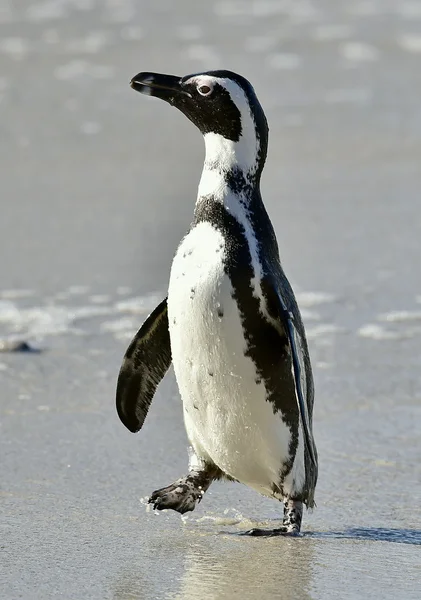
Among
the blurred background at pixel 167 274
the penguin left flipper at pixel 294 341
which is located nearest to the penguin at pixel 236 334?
the penguin left flipper at pixel 294 341

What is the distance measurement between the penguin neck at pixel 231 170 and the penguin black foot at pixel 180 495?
0.77m

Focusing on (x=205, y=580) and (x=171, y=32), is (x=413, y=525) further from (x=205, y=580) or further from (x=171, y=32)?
(x=171, y=32)

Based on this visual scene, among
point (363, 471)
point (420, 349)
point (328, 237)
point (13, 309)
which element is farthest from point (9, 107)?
point (363, 471)

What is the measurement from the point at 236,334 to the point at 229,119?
60cm

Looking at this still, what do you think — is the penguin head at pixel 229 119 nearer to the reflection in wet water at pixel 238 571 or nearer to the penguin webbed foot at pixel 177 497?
the penguin webbed foot at pixel 177 497

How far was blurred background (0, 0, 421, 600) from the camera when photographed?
3232mm

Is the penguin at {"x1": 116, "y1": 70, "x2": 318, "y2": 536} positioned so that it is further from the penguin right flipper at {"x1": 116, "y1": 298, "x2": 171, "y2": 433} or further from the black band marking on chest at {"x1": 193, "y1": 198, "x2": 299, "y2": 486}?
the penguin right flipper at {"x1": 116, "y1": 298, "x2": 171, "y2": 433}

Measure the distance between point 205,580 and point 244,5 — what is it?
11.2 m

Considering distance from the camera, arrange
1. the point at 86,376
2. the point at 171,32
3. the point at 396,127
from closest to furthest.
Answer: the point at 86,376
the point at 396,127
the point at 171,32

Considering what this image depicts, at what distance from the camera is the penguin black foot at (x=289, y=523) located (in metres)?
3.44

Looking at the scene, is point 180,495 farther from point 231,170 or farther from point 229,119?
point 229,119

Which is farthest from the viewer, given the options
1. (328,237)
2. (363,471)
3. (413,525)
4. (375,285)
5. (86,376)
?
(328,237)

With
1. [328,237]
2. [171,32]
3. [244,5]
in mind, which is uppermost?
[244,5]

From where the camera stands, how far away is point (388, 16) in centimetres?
1289
